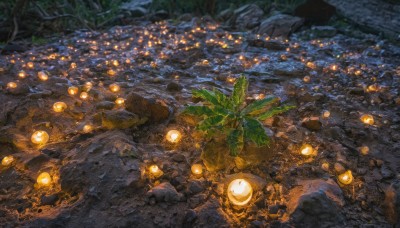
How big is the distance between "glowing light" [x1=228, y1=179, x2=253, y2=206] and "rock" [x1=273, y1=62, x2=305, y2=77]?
406cm

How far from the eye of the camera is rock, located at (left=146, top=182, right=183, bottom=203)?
2.43 meters

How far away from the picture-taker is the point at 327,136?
348 centimetres

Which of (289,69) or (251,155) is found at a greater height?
(251,155)

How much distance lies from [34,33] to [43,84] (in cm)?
610

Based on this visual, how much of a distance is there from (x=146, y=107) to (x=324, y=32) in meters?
8.37

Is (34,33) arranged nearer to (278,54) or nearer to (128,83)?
(128,83)

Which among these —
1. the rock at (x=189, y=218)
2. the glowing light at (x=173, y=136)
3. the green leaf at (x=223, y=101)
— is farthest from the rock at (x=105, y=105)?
the rock at (x=189, y=218)

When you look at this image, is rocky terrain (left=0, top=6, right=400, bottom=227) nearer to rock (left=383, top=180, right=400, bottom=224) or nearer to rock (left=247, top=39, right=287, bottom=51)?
rock (left=383, top=180, right=400, bottom=224)

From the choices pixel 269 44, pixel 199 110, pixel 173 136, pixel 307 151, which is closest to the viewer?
pixel 199 110

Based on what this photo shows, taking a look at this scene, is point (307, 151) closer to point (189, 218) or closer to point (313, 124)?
point (313, 124)

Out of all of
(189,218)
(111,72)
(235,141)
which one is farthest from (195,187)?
(111,72)

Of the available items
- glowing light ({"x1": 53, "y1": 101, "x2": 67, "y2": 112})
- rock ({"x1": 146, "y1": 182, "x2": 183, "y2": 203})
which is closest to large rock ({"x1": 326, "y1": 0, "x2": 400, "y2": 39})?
rock ({"x1": 146, "y1": 182, "x2": 183, "y2": 203})

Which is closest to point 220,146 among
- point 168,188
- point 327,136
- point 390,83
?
point 168,188

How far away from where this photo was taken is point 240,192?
2.40 metres
